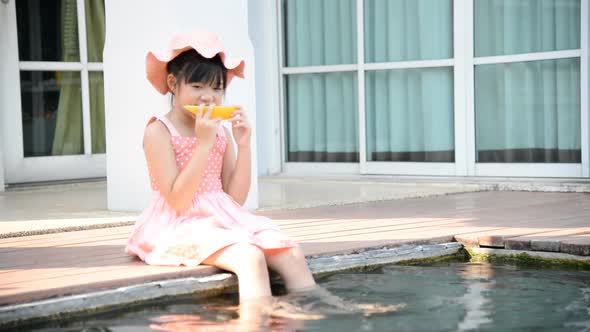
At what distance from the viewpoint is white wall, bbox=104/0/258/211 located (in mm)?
5273

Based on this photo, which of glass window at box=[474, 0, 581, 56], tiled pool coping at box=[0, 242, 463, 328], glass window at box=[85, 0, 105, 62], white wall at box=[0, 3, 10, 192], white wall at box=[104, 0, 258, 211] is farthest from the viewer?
glass window at box=[85, 0, 105, 62]

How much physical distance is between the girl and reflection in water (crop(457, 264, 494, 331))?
Answer: 574 millimetres

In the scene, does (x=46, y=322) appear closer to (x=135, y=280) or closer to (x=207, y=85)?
(x=135, y=280)

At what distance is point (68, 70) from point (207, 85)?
4146 millimetres

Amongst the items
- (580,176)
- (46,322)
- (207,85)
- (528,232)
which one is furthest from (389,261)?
(580,176)

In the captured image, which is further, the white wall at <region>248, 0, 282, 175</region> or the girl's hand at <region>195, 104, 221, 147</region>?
the white wall at <region>248, 0, 282, 175</region>

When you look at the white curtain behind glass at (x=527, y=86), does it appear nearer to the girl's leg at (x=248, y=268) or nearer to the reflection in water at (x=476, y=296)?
the reflection in water at (x=476, y=296)

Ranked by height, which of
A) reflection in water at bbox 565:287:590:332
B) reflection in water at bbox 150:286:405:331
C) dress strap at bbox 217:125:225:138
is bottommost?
reflection in water at bbox 565:287:590:332

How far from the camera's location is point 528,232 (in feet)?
14.3

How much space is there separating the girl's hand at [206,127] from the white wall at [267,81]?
14.5 feet

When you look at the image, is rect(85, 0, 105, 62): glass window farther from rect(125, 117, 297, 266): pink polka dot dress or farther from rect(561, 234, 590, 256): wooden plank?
rect(561, 234, 590, 256): wooden plank

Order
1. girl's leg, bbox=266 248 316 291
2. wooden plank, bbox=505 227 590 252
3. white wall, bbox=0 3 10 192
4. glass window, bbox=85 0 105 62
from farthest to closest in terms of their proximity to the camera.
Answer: glass window, bbox=85 0 105 62 < white wall, bbox=0 3 10 192 < wooden plank, bbox=505 227 590 252 < girl's leg, bbox=266 248 316 291

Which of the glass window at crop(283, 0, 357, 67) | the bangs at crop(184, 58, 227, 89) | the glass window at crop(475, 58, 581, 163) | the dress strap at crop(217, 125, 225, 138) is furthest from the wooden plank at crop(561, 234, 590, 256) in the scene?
the glass window at crop(283, 0, 357, 67)

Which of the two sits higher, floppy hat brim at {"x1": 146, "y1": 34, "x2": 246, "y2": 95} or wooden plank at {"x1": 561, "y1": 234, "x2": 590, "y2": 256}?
floppy hat brim at {"x1": 146, "y1": 34, "x2": 246, "y2": 95}
